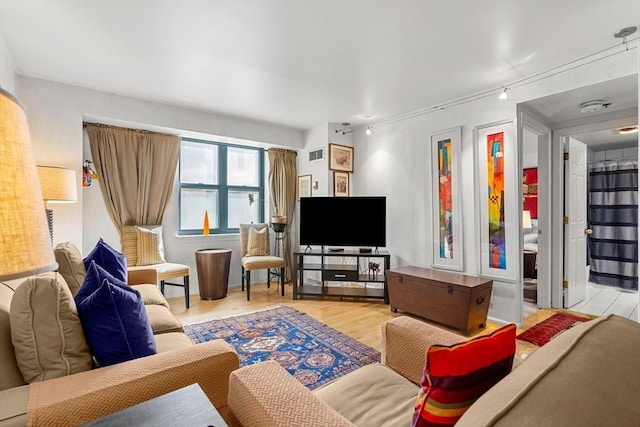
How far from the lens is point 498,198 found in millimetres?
3391

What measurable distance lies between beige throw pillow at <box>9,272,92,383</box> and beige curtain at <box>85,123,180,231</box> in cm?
314

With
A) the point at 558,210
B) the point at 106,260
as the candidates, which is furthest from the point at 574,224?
the point at 106,260

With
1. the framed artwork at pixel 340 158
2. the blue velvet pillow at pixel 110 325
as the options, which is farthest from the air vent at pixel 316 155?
the blue velvet pillow at pixel 110 325

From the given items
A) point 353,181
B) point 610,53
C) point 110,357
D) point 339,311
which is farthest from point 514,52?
point 110,357

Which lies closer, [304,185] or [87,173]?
[87,173]

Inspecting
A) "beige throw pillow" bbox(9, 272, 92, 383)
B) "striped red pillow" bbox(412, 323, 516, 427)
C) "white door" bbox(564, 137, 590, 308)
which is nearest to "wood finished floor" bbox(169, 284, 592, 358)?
"white door" bbox(564, 137, 590, 308)

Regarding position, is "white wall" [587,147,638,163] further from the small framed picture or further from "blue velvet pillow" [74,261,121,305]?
"blue velvet pillow" [74,261,121,305]

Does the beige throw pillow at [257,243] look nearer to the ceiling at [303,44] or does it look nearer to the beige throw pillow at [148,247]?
the beige throw pillow at [148,247]

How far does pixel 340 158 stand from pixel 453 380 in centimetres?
429

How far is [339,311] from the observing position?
3.78 meters

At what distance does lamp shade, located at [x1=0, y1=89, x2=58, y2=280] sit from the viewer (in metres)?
0.51

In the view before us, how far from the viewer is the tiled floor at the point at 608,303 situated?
3.75 metres

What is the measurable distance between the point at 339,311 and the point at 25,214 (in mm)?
3515

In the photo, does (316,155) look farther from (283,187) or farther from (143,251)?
(143,251)
